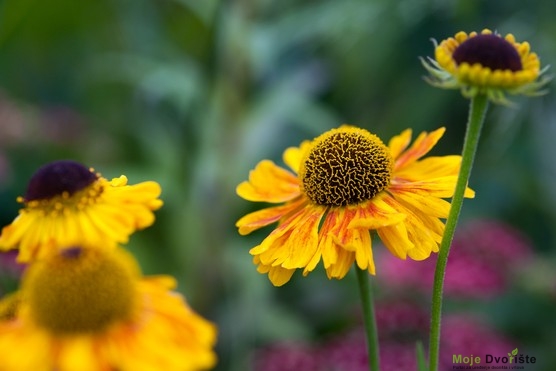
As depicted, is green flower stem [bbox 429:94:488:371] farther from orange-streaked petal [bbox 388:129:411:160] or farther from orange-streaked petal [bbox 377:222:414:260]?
orange-streaked petal [bbox 388:129:411:160]

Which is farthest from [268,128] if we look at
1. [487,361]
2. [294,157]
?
[294,157]

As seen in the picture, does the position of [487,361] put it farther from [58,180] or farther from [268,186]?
[58,180]

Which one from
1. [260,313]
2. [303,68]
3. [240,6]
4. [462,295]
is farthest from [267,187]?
[303,68]

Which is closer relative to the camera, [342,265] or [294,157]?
[342,265]

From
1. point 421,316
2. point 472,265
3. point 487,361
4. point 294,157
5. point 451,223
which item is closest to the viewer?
point 451,223

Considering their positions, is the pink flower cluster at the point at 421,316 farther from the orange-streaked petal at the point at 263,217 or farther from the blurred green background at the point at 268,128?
the orange-streaked petal at the point at 263,217
